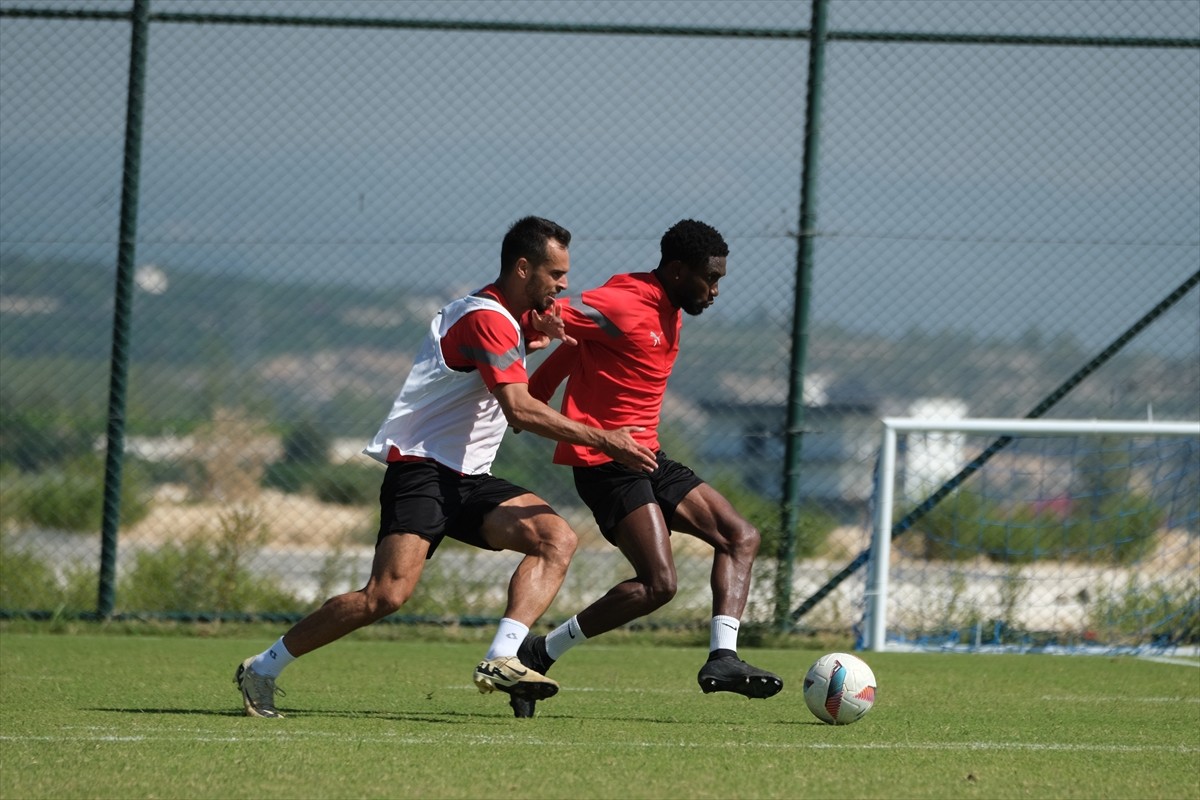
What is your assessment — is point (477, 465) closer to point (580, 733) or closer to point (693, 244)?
point (580, 733)

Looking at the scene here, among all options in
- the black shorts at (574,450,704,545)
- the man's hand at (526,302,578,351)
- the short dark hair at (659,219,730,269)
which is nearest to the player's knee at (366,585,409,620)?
the black shorts at (574,450,704,545)

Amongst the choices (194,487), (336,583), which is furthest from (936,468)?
(194,487)

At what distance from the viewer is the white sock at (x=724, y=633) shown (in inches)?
244

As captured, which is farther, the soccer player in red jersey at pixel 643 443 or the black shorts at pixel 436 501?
the soccer player in red jersey at pixel 643 443

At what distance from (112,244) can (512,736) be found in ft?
19.0

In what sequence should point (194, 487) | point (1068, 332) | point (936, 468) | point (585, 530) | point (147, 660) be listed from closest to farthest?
1. point (147, 660)
2. point (936, 468)
3. point (1068, 332)
4. point (194, 487)
5. point (585, 530)

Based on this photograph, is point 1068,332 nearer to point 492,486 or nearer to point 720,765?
point 492,486

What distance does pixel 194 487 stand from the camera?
13.4 metres

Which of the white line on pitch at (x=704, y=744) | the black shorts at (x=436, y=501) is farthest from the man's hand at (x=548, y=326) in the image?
the white line on pitch at (x=704, y=744)

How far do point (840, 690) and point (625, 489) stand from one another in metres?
1.23

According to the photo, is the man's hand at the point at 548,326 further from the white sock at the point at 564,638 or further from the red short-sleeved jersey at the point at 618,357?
the white sock at the point at 564,638

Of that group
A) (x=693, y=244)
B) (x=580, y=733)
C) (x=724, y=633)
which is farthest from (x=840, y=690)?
(x=693, y=244)

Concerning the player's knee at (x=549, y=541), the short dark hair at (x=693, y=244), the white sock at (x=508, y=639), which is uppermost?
the short dark hair at (x=693, y=244)

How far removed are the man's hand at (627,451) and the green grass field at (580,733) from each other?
98cm
